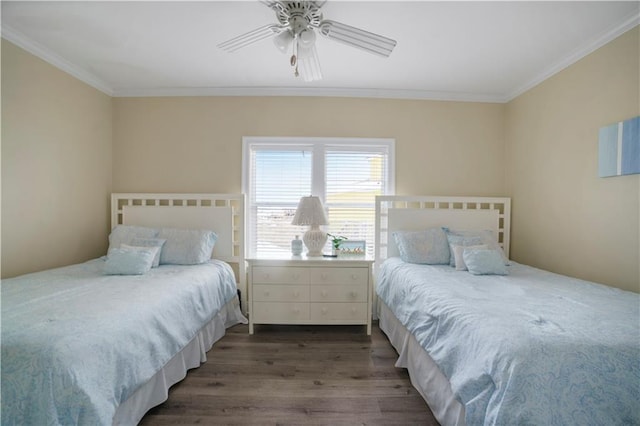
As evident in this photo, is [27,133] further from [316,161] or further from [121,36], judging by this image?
[316,161]

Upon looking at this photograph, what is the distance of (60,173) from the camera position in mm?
2482

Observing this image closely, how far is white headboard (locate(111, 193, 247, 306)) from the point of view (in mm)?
2883

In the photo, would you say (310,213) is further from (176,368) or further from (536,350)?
(536,350)

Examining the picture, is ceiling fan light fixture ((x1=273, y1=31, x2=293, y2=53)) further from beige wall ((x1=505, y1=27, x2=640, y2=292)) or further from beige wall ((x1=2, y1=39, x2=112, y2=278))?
beige wall ((x1=505, y1=27, x2=640, y2=292))

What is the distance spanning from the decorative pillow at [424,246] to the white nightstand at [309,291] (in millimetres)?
372

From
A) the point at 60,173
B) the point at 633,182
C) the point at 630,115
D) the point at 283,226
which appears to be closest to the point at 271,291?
the point at 283,226

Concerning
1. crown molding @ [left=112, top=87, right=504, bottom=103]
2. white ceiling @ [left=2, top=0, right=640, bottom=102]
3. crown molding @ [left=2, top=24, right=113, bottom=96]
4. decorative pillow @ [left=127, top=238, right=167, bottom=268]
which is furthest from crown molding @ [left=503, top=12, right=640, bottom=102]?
crown molding @ [left=2, top=24, right=113, bottom=96]

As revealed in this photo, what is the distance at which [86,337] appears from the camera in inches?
45.0

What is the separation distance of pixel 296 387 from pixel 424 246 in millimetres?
1567

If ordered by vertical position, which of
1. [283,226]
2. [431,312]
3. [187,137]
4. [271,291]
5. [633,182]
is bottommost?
[271,291]

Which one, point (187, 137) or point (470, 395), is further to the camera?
point (187, 137)

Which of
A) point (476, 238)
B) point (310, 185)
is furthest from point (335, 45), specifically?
point (476, 238)

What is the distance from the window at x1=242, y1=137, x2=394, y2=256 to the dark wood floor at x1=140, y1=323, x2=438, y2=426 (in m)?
1.06

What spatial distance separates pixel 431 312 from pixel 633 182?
5.49 ft
